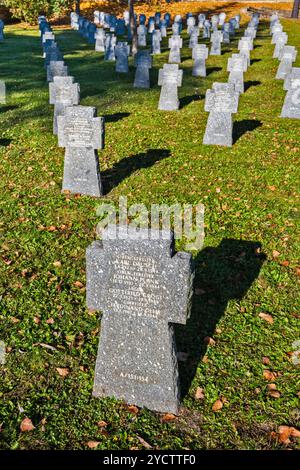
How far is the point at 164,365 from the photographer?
14.3ft

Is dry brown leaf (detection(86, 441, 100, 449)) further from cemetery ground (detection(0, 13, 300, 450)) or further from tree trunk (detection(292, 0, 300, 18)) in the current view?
tree trunk (detection(292, 0, 300, 18))

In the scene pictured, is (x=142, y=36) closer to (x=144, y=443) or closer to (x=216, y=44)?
(x=216, y=44)

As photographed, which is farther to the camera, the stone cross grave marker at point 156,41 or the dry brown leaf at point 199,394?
the stone cross grave marker at point 156,41

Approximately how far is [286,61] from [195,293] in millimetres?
16151

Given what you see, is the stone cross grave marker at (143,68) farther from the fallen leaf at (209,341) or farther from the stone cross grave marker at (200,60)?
the fallen leaf at (209,341)

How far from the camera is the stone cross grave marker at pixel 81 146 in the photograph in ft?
27.3

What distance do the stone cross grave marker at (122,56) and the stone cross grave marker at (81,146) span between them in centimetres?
1399

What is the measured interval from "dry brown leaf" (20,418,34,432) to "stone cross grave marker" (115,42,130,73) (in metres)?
19.6

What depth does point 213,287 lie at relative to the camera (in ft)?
20.8

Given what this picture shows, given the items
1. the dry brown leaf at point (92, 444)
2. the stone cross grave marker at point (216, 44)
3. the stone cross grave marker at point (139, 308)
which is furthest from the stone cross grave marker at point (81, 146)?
the stone cross grave marker at point (216, 44)

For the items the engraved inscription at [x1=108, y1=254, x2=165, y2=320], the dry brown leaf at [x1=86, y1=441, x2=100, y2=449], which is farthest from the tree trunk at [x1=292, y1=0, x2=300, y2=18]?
the dry brown leaf at [x1=86, y1=441, x2=100, y2=449]

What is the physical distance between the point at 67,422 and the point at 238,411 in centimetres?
177

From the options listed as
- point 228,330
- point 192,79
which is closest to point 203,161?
point 228,330

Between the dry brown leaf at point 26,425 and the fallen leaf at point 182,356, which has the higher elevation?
the fallen leaf at point 182,356
